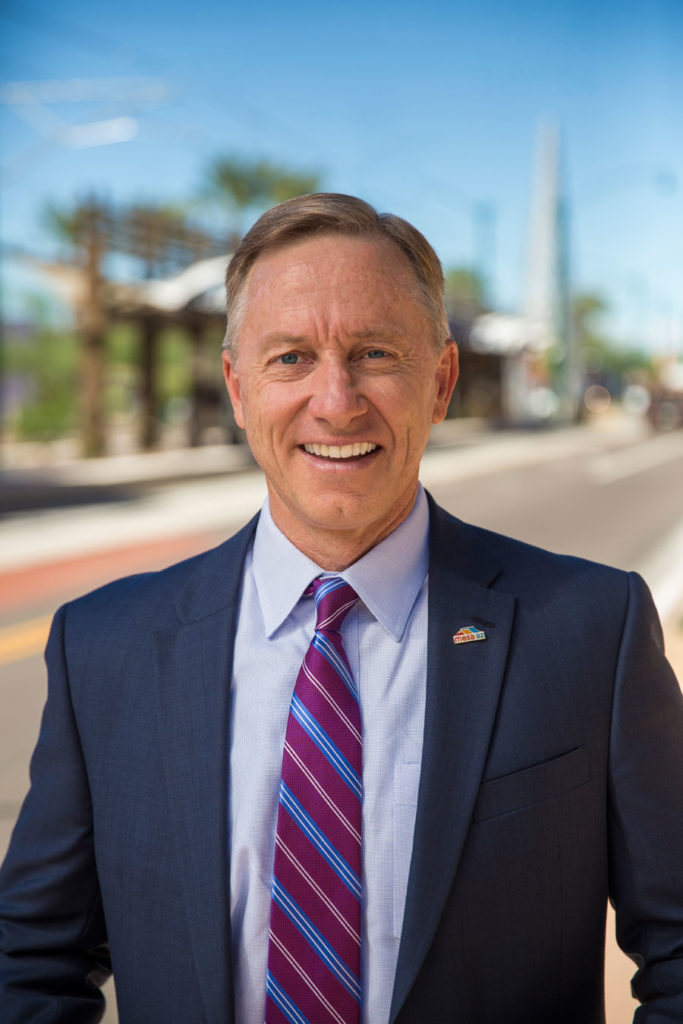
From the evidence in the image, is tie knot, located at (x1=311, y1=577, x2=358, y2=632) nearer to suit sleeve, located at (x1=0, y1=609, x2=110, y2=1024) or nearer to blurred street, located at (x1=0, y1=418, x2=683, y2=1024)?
suit sleeve, located at (x1=0, y1=609, x2=110, y2=1024)

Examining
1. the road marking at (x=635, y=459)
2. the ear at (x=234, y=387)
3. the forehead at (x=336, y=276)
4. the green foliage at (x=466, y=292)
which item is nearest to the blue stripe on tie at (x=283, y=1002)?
the ear at (x=234, y=387)

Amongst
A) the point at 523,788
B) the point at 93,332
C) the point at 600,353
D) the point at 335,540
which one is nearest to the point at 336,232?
the point at 335,540

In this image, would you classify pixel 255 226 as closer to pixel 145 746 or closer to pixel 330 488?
pixel 330 488

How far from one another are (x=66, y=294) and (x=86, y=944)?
1987 centimetres

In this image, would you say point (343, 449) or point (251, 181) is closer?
point (343, 449)

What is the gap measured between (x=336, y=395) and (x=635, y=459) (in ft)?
69.3

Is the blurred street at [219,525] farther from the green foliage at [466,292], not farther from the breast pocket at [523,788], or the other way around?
the green foliage at [466,292]

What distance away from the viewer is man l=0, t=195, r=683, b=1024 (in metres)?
1.44

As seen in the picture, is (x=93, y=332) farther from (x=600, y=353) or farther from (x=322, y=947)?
(x=600, y=353)

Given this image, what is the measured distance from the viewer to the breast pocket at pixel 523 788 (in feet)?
4.75

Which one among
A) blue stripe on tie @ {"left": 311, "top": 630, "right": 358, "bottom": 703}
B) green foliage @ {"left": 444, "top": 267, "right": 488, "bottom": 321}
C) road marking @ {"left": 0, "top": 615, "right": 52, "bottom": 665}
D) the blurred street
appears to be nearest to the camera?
blue stripe on tie @ {"left": 311, "top": 630, "right": 358, "bottom": 703}

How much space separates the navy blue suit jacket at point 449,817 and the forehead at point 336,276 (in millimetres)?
445

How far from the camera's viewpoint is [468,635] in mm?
1552

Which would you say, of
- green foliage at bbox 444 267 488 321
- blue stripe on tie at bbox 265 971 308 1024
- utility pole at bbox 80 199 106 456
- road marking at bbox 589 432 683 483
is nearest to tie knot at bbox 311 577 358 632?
blue stripe on tie at bbox 265 971 308 1024
